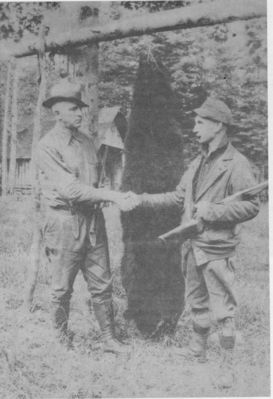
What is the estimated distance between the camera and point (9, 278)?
536 centimetres

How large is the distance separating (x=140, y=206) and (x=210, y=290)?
0.95 metres

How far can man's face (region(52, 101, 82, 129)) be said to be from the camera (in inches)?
201

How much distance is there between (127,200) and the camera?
16.6 feet

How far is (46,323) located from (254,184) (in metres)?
2.21

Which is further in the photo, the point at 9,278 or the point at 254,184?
the point at 9,278

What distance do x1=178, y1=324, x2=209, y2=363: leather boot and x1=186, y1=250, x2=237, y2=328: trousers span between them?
0.06m

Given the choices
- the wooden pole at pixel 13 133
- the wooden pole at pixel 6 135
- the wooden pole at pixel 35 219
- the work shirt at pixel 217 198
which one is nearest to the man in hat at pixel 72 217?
the wooden pole at pixel 35 219

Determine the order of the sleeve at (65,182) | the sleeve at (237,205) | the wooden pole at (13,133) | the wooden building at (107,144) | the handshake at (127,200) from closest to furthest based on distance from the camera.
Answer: the sleeve at (237,205)
the sleeve at (65,182)
the handshake at (127,200)
the wooden building at (107,144)
the wooden pole at (13,133)

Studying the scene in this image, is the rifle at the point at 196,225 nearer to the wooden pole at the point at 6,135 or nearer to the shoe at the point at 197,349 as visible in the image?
the shoe at the point at 197,349

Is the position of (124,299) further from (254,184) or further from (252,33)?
(252,33)

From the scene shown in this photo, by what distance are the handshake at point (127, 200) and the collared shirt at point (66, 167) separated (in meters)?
0.20

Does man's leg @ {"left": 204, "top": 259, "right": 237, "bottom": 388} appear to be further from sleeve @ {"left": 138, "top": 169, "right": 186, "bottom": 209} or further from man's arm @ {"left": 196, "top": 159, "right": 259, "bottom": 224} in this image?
sleeve @ {"left": 138, "top": 169, "right": 186, "bottom": 209}

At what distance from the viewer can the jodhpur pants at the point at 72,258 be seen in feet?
16.5

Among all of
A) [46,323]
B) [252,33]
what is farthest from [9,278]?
[252,33]
